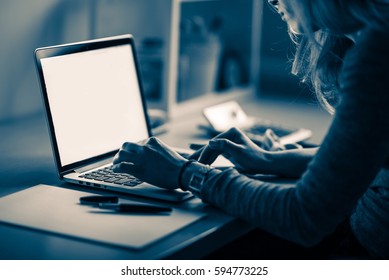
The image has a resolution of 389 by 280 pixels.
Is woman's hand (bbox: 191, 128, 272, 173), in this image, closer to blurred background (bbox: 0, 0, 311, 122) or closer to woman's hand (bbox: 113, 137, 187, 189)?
woman's hand (bbox: 113, 137, 187, 189)

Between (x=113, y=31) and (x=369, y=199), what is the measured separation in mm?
1084

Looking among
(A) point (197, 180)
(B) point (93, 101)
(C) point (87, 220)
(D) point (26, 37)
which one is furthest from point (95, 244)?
(D) point (26, 37)

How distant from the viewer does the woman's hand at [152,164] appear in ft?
3.83

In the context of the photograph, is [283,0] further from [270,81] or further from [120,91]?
[270,81]

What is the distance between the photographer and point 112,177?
1.26 meters

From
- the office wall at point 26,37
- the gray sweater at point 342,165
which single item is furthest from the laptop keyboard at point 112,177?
the office wall at point 26,37

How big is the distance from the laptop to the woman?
0.22 feet

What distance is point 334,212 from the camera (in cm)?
100

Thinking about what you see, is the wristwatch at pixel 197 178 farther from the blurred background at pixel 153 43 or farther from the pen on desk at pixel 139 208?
the blurred background at pixel 153 43

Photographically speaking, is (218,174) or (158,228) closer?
(158,228)

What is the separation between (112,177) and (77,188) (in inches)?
3.0

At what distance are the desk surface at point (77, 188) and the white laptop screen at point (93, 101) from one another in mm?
104
